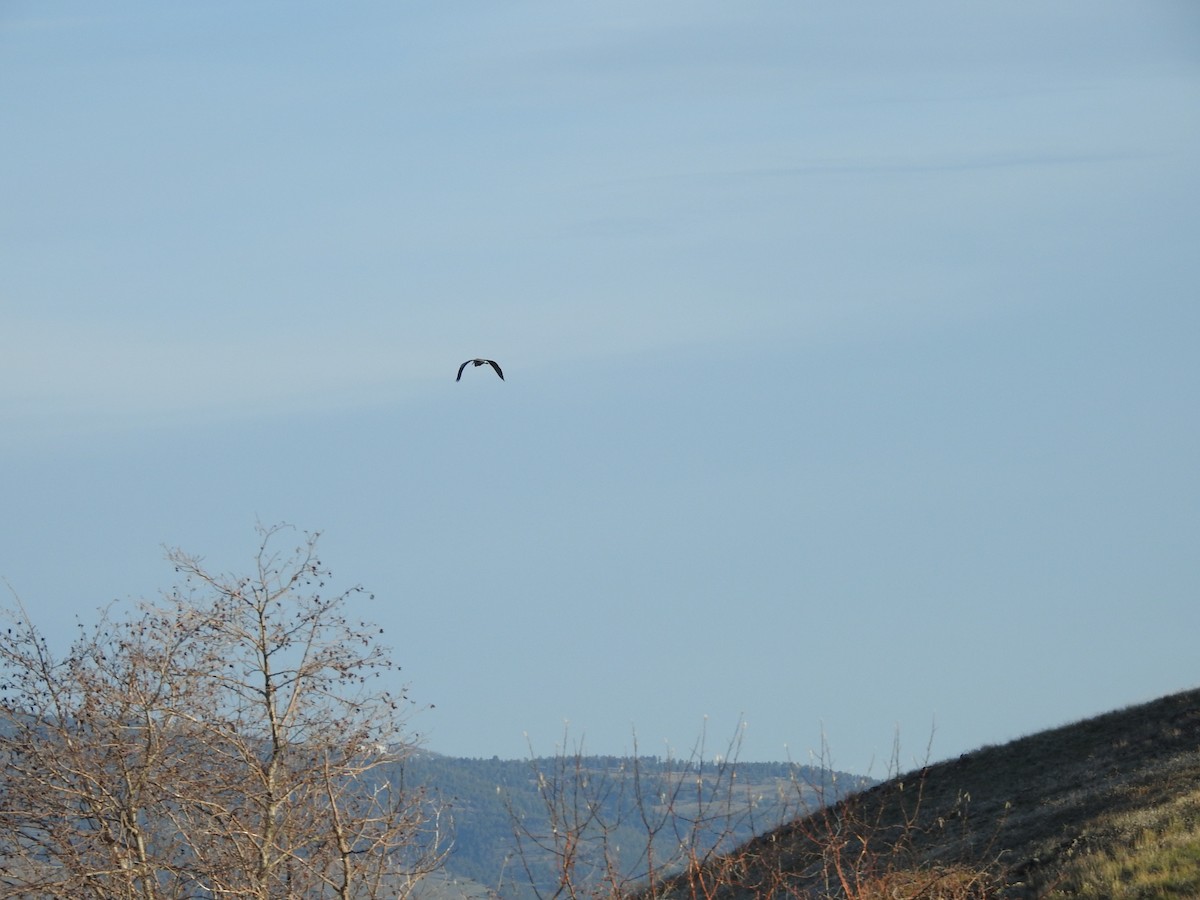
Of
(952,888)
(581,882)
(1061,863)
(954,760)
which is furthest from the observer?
(954,760)

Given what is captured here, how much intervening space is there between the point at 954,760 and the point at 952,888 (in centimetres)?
2946

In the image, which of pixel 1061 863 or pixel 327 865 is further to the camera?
pixel 1061 863

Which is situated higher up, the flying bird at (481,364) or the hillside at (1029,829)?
the flying bird at (481,364)

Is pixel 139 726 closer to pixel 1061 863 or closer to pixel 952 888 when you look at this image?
pixel 952 888

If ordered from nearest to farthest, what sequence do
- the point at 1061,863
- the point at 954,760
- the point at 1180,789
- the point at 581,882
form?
the point at 581,882
the point at 1061,863
the point at 1180,789
the point at 954,760

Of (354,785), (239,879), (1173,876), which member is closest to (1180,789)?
(1173,876)

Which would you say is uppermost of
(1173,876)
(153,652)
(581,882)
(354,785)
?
(153,652)

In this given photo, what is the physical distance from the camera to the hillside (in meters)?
15.5

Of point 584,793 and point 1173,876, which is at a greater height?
point 584,793

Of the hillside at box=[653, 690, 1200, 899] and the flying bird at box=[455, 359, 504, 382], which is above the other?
the flying bird at box=[455, 359, 504, 382]

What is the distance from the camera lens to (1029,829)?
1151 inches

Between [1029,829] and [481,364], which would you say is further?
[1029,829]

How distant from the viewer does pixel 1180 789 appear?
89.4 feet

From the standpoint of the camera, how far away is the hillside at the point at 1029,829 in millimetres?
15461
